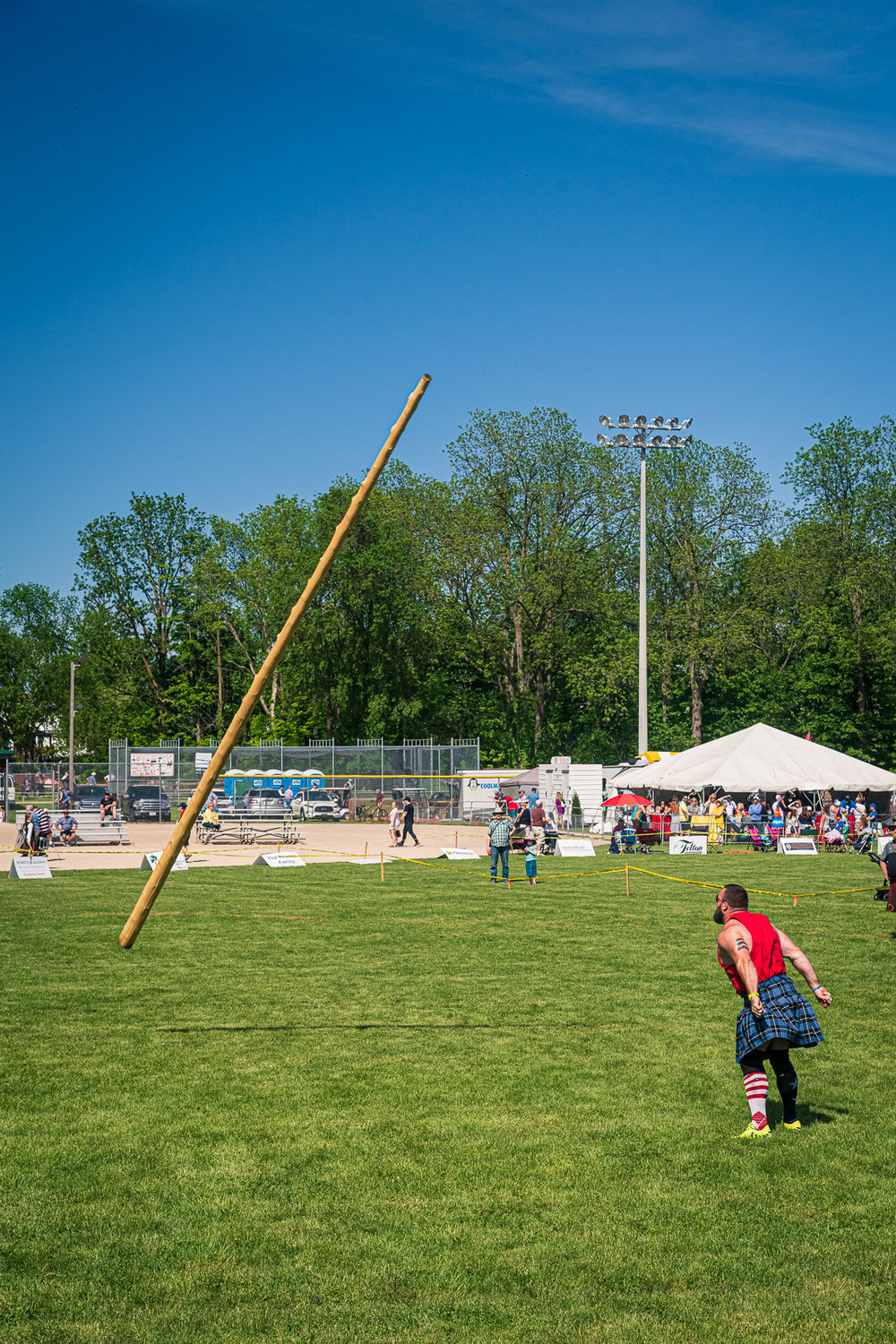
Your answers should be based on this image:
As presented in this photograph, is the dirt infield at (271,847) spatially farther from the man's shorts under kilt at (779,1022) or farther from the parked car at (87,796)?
the man's shorts under kilt at (779,1022)

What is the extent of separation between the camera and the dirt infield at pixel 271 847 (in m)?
28.4

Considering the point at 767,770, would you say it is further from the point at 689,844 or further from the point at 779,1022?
the point at 779,1022

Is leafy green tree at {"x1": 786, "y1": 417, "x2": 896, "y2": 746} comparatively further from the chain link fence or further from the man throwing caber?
the man throwing caber

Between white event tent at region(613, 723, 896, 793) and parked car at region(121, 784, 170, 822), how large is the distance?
19300mm

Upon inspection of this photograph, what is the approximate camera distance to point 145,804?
46531 millimetres

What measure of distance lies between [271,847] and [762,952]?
27478 millimetres

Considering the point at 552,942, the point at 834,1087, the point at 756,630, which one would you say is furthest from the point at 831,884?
the point at 756,630

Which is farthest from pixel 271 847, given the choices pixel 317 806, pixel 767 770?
pixel 767 770

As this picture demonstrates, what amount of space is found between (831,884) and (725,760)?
14.3 m

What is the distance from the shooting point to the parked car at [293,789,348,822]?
45.8 metres

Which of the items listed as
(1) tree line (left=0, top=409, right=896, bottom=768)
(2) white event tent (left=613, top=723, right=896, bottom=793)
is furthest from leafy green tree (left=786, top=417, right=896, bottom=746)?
(2) white event tent (left=613, top=723, right=896, bottom=793)

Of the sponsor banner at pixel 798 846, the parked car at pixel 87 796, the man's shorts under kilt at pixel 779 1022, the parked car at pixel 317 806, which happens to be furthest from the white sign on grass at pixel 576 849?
the parked car at pixel 87 796

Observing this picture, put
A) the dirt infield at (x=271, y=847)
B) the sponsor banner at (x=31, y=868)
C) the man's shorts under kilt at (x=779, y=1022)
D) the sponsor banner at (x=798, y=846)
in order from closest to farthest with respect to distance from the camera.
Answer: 1. the man's shorts under kilt at (x=779, y=1022)
2. the sponsor banner at (x=31, y=868)
3. the dirt infield at (x=271, y=847)
4. the sponsor banner at (x=798, y=846)

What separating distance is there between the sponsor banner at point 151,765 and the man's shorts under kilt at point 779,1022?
4145 cm
